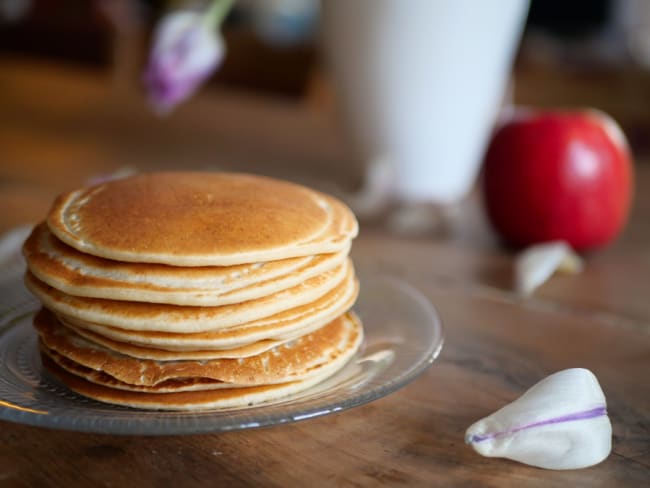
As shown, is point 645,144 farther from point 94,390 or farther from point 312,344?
point 94,390

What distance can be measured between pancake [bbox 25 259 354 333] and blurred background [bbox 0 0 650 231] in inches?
19.0

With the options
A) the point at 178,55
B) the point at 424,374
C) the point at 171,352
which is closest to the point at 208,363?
the point at 171,352

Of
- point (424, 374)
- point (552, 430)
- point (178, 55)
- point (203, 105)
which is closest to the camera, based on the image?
point (552, 430)

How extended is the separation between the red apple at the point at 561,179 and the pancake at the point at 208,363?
0.44 metres

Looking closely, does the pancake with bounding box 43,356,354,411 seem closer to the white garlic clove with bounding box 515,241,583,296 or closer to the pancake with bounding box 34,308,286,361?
the pancake with bounding box 34,308,286,361

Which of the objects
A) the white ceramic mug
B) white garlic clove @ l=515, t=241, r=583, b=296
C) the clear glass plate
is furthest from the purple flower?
white garlic clove @ l=515, t=241, r=583, b=296

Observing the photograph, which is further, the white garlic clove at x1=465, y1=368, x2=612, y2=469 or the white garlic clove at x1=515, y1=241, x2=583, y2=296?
the white garlic clove at x1=515, y1=241, x2=583, y2=296

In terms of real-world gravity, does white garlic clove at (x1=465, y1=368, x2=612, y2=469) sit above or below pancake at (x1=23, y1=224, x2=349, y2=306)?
below

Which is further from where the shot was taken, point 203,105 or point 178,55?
point 203,105

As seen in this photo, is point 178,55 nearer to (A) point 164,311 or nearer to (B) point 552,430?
(A) point 164,311

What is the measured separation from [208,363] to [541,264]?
1.51 feet

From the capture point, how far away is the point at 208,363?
1.60 ft

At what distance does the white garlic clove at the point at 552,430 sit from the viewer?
0.44 m

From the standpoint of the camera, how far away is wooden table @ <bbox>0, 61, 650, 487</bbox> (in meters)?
0.43
